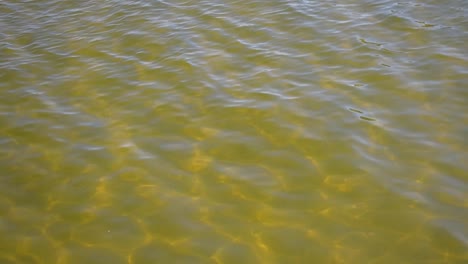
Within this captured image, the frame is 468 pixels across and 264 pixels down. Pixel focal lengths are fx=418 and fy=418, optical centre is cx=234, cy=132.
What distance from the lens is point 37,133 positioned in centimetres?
592

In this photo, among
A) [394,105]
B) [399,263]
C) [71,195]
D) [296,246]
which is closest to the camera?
[399,263]

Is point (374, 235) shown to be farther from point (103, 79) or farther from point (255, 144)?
point (103, 79)

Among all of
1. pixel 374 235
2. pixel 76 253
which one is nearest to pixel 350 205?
pixel 374 235

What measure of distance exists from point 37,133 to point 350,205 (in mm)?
4353

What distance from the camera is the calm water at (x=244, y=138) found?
4.21 meters

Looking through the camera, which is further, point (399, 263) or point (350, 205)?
point (350, 205)

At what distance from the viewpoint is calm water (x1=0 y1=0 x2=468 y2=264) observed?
421cm

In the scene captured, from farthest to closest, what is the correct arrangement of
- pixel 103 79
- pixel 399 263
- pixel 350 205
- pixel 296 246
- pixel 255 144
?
pixel 103 79
pixel 255 144
pixel 350 205
pixel 296 246
pixel 399 263

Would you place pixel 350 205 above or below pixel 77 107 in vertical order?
below

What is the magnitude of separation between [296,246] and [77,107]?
4097mm

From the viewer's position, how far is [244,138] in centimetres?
549

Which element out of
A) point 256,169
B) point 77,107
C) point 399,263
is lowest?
point 399,263

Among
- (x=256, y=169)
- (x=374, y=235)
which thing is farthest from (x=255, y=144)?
(x=374, y=235)

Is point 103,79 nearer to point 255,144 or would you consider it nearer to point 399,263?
point 255,144
